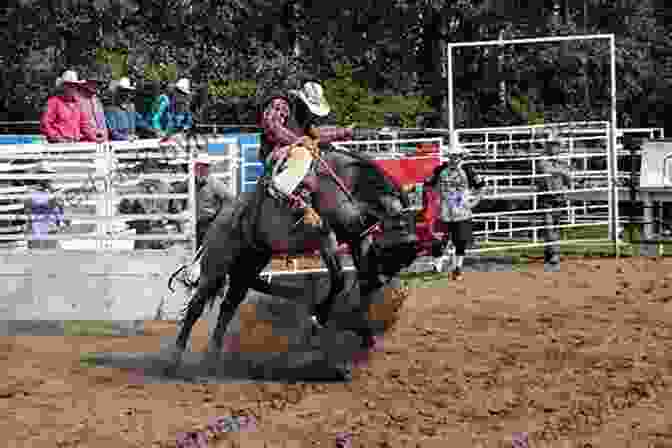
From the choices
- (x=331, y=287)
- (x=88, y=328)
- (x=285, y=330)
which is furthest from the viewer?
(x=88, y=328)

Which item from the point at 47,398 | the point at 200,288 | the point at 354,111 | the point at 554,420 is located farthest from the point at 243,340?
the point at 354,111

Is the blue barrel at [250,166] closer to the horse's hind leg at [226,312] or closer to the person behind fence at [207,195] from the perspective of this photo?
the person behind fence at [207,195]

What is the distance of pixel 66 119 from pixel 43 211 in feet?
4.47

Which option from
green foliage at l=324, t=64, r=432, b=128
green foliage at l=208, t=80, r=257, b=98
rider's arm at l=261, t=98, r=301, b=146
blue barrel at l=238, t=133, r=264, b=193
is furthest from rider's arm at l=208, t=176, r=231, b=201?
green foliage at l=208, t=80, r=257, b=98

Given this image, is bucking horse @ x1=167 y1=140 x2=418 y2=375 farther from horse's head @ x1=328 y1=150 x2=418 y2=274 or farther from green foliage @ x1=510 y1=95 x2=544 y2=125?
green foliage @ x1=510 y1=95 x2=544 y2=125

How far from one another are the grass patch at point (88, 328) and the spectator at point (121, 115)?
3232mm

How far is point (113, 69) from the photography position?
29.9 metres

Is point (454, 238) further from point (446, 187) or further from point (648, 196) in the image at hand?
point (648, 196)

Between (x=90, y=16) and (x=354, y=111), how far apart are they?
20.7 feet

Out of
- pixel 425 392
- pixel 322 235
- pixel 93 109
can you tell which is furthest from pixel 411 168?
pixel 425 392

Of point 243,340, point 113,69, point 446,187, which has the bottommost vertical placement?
point 243,340

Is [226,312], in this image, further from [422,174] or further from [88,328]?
[422,174]

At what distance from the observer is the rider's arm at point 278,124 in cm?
1048

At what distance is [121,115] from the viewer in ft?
53.5
